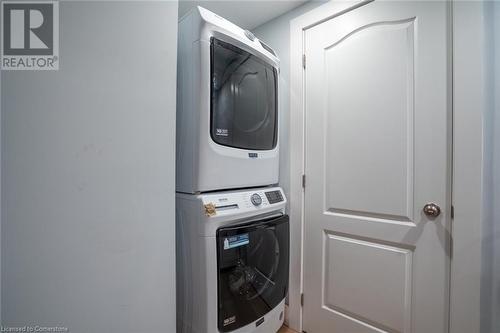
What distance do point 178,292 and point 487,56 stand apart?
1892 mm

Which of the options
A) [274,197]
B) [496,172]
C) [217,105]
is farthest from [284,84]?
[496,172]

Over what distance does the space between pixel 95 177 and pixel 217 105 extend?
0.64 m

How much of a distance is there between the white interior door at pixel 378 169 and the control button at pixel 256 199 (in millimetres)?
477

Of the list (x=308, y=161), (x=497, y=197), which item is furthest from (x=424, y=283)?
(x=308, y=161)

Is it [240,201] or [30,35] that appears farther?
[240,201]

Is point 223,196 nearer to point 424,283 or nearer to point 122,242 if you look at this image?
point 122,242

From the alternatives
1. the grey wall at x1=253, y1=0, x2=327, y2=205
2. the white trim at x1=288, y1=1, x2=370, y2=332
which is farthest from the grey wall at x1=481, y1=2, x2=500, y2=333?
the grey wall at x1=253, y1=0, x2=327, y2=205

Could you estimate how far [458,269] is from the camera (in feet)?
3.42

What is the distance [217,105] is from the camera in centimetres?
112

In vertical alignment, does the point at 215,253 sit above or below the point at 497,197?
below

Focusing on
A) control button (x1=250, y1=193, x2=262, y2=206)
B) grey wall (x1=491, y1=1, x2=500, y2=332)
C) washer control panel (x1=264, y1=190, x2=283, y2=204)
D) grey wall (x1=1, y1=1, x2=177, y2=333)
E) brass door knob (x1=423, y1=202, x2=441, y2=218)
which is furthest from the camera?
washer control panel (x1=264, y1=190, x2=283, y2=204)

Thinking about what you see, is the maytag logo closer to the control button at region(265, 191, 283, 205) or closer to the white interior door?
the control button at region(265, 191, 283, 205)

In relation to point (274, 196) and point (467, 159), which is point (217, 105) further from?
point (467, 159)

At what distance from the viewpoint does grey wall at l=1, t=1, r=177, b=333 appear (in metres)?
0.58
